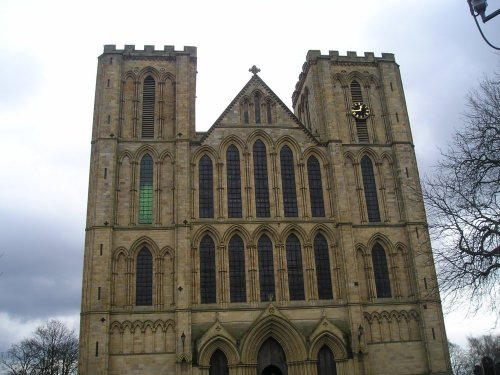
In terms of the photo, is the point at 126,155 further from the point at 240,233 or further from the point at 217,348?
the point at 217,348

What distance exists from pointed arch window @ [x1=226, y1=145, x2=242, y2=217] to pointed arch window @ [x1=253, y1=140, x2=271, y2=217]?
1050 mm

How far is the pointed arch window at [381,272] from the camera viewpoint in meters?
31.1

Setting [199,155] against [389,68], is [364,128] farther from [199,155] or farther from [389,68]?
[199,155]

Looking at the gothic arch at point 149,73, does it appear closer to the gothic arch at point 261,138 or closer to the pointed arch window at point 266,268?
the gothic arch at point 261,138

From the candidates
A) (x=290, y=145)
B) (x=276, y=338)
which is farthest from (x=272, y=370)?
(x=290, y=145)

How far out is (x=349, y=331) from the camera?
95.5ft

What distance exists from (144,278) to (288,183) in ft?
34.0

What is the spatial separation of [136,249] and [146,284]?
207 cm


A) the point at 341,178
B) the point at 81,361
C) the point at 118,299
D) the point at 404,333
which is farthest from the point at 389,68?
the point at 81,361

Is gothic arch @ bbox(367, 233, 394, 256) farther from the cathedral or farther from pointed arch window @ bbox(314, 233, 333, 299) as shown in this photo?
pointed arch window @ bbox(314, 233, 333, 299)

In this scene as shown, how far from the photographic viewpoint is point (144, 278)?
29.7 metres

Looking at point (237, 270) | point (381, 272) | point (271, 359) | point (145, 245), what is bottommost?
point (271, 359)

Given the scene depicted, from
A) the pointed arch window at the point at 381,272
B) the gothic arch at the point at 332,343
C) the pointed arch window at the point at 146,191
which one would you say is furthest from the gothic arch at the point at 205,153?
the gothic arch at the point at 332,343

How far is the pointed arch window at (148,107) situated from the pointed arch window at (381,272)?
15646mm
